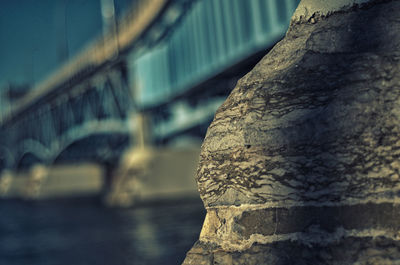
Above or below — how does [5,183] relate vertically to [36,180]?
above

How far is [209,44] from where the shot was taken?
1577 cm

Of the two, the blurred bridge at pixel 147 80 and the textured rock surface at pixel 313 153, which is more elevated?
the blurred bridge at pixel 147 80

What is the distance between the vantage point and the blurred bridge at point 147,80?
1380cm

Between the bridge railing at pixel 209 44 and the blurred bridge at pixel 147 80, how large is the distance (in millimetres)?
25

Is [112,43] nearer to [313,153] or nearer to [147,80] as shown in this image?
[147,80]

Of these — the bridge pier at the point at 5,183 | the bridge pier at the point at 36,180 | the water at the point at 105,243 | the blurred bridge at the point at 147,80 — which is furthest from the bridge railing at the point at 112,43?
the bridge pier at the point at 5,183

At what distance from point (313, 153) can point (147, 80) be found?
21.8 metres

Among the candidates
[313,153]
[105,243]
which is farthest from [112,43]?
[313,153]

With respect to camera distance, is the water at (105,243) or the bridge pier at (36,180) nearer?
the water at (105,243)

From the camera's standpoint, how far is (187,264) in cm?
261

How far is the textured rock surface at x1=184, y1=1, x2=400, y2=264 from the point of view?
87.6 inches

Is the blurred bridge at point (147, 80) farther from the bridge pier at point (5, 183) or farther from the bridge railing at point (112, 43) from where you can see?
the bridge pier at point (5, 183)

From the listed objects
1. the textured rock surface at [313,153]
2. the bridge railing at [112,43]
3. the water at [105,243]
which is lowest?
the water at [105,243]

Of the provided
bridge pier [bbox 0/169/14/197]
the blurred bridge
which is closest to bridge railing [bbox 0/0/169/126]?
the blurred bridge
